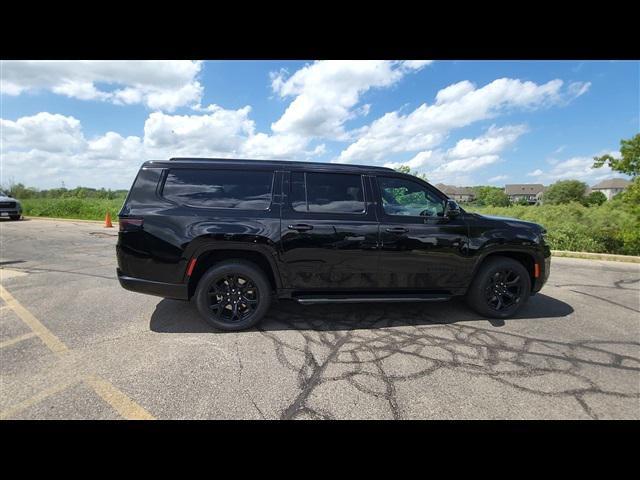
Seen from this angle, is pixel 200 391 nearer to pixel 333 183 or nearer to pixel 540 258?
pixel 333 183

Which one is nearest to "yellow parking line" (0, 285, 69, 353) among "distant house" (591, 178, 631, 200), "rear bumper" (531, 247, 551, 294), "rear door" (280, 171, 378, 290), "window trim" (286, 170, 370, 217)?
"rear door" (280, 171, 378, 290)

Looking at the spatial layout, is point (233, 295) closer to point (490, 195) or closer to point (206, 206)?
point (206, 206)

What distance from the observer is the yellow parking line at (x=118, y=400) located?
6.47ft

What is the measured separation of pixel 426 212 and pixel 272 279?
2.10 metres

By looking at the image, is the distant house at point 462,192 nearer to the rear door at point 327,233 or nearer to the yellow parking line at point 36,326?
the rear door at point 327,233

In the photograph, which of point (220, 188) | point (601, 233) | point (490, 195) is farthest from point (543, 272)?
point (490, 195)

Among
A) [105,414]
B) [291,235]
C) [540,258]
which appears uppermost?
[291,235]

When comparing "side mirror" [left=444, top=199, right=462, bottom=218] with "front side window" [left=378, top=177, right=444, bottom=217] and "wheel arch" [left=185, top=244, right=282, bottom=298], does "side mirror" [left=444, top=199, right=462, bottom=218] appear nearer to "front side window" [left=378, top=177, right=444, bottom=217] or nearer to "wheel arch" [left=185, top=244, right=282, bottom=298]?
"front side window" [left=378, top=177, right=444, bottom=217]

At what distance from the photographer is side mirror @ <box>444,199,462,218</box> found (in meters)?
3.50

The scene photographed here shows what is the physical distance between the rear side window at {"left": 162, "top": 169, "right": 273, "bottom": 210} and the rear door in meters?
0.30

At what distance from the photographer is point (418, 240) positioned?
3.39 m
